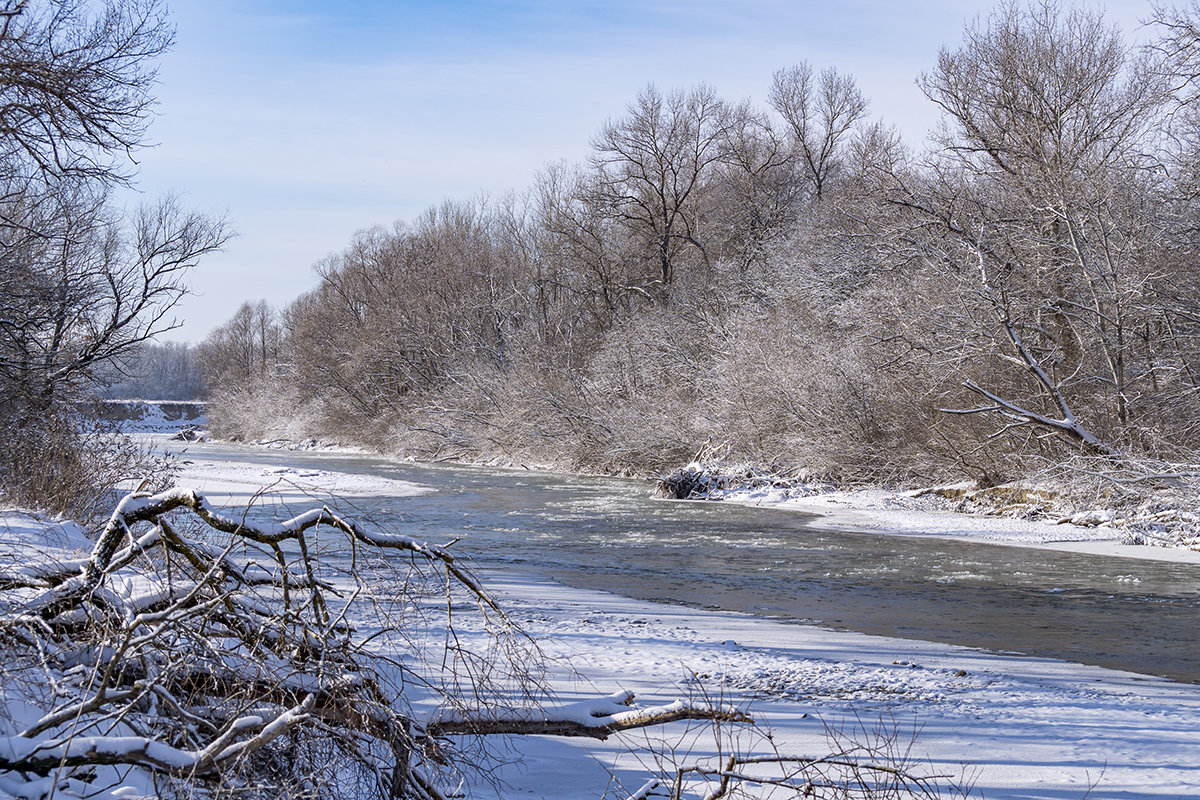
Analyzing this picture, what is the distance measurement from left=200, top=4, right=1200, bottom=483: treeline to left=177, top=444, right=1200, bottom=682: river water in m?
4.44

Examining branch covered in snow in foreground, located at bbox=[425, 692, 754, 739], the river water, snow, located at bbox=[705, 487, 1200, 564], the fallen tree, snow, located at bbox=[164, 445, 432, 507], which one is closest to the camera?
the fallen tree

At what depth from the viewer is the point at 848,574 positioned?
13828mm

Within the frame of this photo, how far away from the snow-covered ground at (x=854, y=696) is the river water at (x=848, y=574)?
977 mm

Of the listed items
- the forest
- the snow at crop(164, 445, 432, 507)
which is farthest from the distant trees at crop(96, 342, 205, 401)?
the snow at crop(164, 445, 432, 507)

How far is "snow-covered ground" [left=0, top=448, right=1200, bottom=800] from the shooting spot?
548 centimetres

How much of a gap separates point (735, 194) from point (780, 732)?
38377mm

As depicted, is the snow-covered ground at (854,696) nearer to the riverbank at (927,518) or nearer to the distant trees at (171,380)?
the riverbank at (927,518)

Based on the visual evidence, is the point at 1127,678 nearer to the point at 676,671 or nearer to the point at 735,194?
the point at 676,671

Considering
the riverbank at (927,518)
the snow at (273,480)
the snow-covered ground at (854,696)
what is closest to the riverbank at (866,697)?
the snow-covered ground at (854,696)

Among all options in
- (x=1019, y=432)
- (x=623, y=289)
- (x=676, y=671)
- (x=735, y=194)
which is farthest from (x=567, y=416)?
(x=676, y=671)

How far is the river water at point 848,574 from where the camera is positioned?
10.2 metres

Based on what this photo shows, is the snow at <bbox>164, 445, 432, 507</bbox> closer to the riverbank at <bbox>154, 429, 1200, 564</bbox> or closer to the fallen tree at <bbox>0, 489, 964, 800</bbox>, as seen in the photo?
the riverbank at <bbox>154, 429, 1200, 564</bbox>

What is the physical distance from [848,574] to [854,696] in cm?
671

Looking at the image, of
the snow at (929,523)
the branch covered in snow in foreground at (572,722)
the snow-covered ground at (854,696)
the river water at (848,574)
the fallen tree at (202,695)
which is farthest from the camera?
the snow at (929,523)
